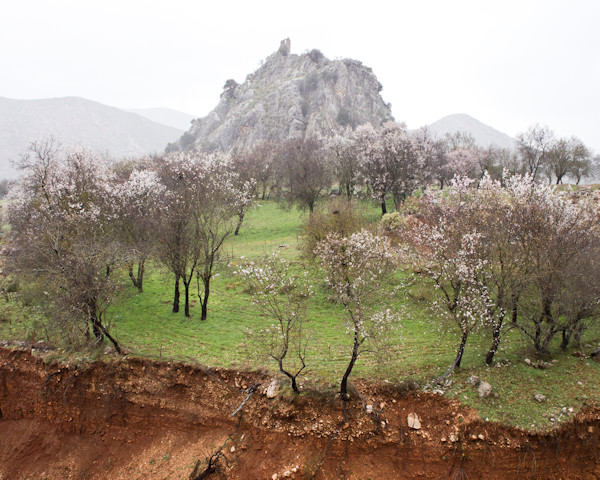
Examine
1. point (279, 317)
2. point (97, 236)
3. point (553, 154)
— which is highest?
point (553, 154)

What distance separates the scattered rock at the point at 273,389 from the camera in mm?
16625

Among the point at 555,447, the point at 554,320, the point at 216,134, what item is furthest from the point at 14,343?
the point at 216,134

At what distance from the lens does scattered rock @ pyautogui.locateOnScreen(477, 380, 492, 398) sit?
1502 centimetres

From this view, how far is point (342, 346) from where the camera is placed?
815 inches

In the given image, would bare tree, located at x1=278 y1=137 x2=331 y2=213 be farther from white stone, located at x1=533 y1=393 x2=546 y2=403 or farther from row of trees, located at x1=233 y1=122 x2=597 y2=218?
white stone, located at x1=533 y1=393 x2=546 y2=403

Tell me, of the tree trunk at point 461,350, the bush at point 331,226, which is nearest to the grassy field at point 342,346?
the tree trunk at point 461,350

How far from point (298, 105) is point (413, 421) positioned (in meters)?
133

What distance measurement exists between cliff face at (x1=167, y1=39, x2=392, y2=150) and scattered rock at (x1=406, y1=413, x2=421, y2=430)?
11273 centimetres

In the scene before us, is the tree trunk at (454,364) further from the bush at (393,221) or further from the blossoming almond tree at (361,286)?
the bush at (393,221)

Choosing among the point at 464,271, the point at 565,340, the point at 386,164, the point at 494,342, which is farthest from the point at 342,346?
the point at 386,164

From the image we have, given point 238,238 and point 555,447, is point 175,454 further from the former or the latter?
point 238,238

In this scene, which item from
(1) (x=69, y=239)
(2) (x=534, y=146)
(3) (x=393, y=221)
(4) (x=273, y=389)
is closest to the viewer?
(4) (x=273, y=389)

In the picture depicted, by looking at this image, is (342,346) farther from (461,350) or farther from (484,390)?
(484,390)

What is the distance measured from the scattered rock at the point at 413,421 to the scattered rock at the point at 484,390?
3.17 metres
